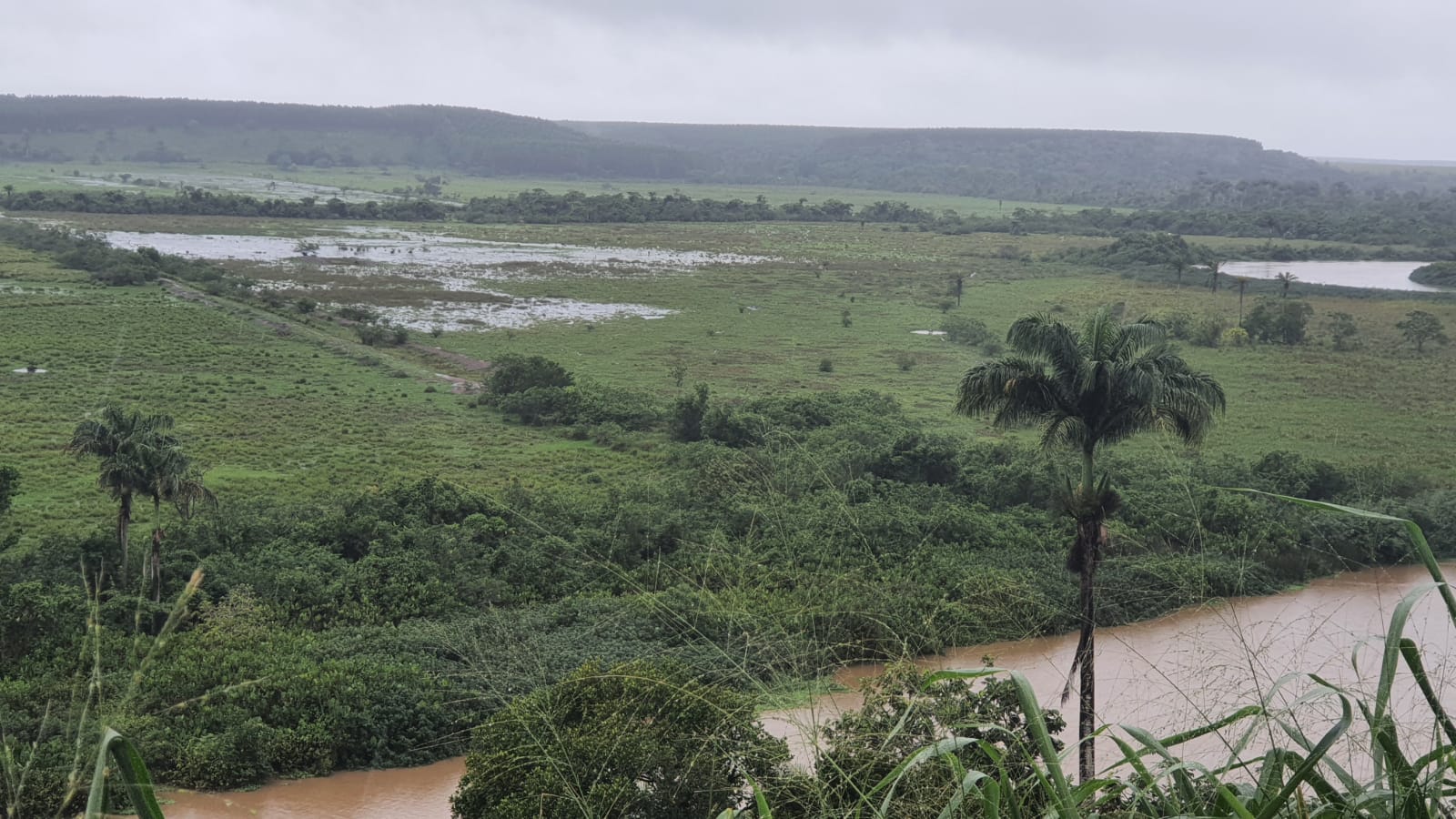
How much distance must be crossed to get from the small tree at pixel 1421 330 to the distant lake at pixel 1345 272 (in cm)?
1617

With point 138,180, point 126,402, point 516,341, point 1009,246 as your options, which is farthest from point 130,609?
point 138,180

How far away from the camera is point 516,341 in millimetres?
39375

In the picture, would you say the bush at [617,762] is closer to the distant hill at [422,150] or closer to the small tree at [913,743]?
the small tree at [913,743]

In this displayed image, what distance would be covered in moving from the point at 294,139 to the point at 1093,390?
183 metres

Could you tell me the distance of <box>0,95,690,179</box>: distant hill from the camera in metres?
160

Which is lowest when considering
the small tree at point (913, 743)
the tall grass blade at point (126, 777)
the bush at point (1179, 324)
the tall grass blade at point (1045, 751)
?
the bush at point (1179, 324)

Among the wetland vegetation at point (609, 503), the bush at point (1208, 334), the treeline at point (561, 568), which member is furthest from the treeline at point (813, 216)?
the treeline at point (561, 568)

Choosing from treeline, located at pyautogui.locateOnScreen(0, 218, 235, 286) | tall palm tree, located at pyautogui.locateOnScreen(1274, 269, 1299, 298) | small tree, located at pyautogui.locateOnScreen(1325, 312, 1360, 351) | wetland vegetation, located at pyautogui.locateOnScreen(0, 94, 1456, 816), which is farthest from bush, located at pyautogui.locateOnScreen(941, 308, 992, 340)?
treeline, located at pyautogui.locateOnScreen(0, 218, 235, 286)

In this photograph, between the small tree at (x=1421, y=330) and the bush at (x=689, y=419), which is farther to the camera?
the small tree at (x=1421, y=330)

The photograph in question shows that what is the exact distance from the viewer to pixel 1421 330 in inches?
1555

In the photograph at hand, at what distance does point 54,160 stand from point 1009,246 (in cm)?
12439

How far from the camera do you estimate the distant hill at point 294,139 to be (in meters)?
160

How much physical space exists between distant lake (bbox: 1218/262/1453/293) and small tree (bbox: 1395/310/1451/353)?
16.2m

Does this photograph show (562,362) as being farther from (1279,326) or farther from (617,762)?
(617,762)
